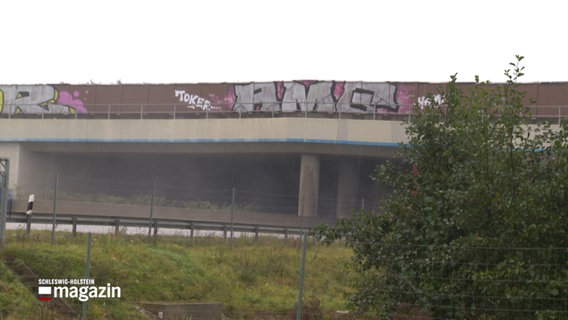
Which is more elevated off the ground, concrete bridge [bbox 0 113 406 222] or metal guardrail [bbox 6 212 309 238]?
concrete bridge [bbox 0 113 406 222]

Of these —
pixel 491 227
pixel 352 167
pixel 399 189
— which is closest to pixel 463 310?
pixel 491 227

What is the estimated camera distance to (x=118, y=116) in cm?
5144

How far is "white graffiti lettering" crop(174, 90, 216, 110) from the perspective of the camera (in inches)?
2010

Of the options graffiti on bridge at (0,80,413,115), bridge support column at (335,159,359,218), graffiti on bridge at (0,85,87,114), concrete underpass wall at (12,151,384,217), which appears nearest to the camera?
graffiti on bridge at (0,80,413,115)

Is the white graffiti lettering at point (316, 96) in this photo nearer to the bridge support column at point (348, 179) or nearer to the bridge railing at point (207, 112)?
the bridge railing at point (207, 112)

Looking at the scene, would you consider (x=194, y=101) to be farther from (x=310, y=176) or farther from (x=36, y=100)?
(x=36, y=100)

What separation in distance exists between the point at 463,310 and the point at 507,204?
69.3 inches

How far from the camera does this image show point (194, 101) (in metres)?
51.4

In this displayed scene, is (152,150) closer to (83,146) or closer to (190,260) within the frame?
(83,146)

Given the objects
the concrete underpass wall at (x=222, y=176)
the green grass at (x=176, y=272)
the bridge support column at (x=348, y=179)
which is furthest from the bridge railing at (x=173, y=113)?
the green grass at (x=176, y=272)

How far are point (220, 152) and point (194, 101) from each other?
4072 millimetres

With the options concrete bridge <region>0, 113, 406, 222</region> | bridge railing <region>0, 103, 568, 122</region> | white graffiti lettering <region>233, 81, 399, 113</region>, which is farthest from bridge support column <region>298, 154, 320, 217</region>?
white graffiti lettering <region>233, 81, 399, 113</region>

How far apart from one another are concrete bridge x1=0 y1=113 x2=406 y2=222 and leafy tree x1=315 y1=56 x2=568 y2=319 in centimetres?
2754

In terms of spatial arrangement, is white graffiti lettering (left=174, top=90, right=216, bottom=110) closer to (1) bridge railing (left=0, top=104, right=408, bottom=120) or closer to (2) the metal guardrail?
(1) bridge railing (left=0, top=104, right=408, bottom=120)
